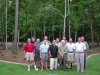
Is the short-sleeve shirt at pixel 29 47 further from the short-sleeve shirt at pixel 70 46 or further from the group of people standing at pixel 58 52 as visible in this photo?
the short-sleeve shirt at pixel 70 46

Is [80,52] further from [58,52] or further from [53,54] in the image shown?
[53,54]

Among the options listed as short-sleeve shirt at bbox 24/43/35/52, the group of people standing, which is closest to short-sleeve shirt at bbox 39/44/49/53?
the group of people standing

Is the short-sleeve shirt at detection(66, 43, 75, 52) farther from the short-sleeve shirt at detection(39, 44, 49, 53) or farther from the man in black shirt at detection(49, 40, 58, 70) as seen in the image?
the short-sleeve shirt at detection(39, 44, 49, 53)

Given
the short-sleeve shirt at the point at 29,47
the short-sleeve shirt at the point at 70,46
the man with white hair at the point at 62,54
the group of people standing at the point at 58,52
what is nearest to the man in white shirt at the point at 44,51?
the group of people standing at the point at 58,52

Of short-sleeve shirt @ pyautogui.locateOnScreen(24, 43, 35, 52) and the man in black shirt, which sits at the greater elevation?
short-sleeve shirt @ pyautogui.locateOnScreen(24, 43, 35, 52)

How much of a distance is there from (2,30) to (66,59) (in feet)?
50.9

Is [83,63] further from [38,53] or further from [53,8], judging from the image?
[53,8]

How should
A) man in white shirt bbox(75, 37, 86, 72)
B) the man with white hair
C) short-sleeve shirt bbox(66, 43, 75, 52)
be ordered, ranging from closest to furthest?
man in white shirt bbox(75, 37, 86, 72) < the man with white hair < short-sleeve shirt bbox(66, 43, 75, 52)

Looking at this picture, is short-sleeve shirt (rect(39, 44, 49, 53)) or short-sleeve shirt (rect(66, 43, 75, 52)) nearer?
short-sleeve shirt (rect(39, 44, 49, 53))

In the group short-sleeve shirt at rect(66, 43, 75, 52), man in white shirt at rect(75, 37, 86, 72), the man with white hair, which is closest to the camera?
man in white shirt at rect(75, 37, 86, 72)

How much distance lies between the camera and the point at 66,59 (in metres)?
12.0

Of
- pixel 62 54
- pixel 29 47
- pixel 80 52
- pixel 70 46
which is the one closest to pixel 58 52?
pixel 62 54

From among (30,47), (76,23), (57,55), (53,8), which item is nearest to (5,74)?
(30,47)

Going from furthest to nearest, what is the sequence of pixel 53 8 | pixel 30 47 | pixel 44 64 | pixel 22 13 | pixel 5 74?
pixel 22 13
pixel 53 8
pixel 44 64
pixel 30 47
pixel 5 74
